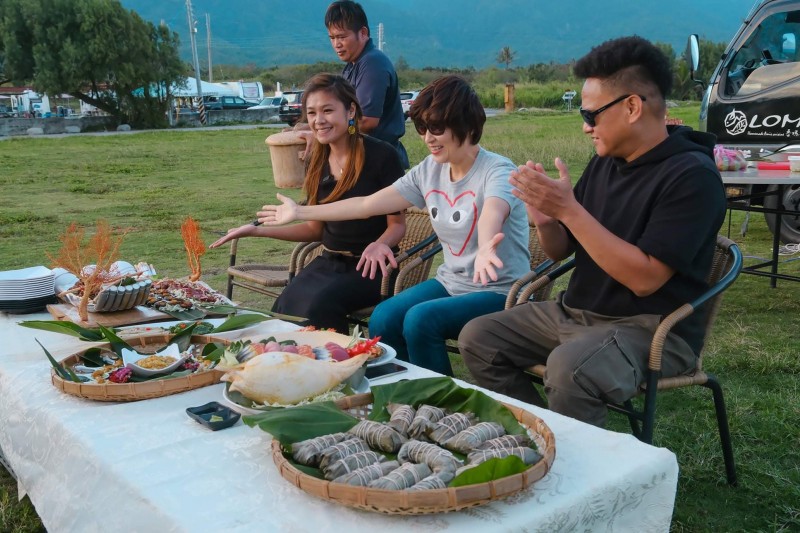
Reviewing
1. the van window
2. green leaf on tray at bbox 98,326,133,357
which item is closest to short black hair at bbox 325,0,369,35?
green leaf on tray at bbox 98,326,133,357

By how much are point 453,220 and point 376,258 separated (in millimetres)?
454

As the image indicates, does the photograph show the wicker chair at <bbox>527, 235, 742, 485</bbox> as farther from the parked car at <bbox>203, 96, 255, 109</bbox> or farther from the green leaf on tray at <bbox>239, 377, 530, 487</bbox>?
the parked car at <bbox>203, 96, 255, 109</bbox>

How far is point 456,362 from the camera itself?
4.49 metres

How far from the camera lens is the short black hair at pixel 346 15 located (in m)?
4.57

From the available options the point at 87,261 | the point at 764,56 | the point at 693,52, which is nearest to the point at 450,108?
the point at 87,261

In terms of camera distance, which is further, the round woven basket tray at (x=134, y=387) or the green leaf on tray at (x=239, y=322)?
the green leaf on tray at (x=239, y=322)

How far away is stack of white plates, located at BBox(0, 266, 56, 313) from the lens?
10.4 feet

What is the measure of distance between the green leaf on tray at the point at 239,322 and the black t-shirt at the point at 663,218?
1.10 metres

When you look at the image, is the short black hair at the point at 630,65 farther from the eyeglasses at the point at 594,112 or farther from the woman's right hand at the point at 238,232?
the woman's right hand at the point at 238,232

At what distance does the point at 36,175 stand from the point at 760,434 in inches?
586

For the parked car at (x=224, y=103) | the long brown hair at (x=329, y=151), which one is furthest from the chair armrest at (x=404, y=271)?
the parked car at (x=224, y=103)

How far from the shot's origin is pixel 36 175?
1526cm

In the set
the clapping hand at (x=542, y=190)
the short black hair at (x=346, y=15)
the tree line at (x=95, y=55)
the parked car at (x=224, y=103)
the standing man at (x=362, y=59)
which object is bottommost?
the clapping hand at (x=542, y=190)

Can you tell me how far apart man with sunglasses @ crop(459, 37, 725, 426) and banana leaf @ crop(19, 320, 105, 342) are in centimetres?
147
